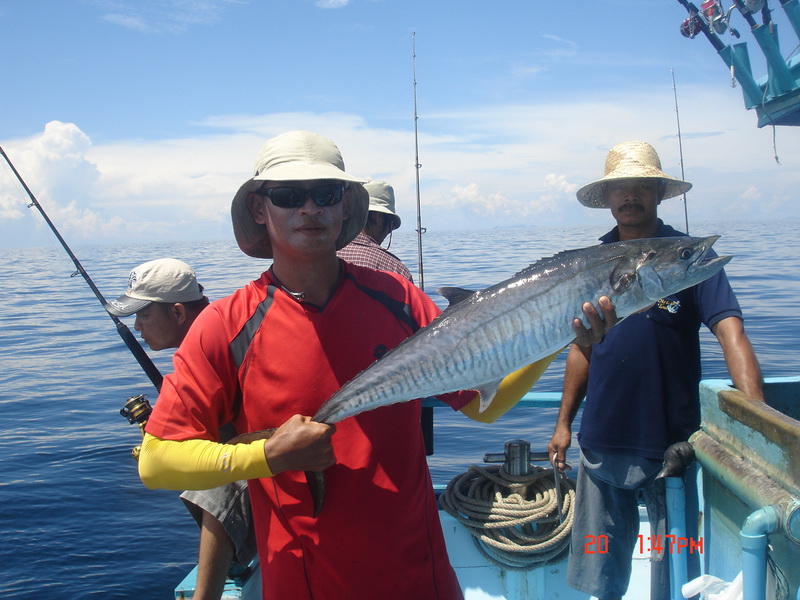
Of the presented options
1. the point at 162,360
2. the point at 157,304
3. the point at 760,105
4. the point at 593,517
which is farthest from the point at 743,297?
the point at 157,304

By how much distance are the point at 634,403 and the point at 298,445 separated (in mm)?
1744

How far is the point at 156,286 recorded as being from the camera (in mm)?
3096

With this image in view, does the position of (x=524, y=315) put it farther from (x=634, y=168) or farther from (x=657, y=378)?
(x=634, y=168)

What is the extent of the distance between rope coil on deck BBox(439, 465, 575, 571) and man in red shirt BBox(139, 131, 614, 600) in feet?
4.49

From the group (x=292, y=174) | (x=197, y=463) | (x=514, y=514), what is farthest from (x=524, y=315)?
(x=514, y=514)

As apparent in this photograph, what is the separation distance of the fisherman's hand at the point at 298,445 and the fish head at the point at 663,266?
3.32 ft

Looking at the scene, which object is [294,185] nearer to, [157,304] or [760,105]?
[157,304]

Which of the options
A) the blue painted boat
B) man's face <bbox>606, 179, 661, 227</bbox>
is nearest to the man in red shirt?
the blue painted boat

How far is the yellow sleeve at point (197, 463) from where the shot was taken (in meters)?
1.69

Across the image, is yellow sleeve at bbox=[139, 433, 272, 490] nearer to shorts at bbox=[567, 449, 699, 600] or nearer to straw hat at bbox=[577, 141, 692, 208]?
shorts at bbox=[567, 449, 699, 600]

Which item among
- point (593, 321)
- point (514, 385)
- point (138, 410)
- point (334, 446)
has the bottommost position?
point (138, 410)

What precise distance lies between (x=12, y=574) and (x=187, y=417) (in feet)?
16.1

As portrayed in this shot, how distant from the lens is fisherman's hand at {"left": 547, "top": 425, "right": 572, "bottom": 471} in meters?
3.24

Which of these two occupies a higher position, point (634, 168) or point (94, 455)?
point (634, 168)
